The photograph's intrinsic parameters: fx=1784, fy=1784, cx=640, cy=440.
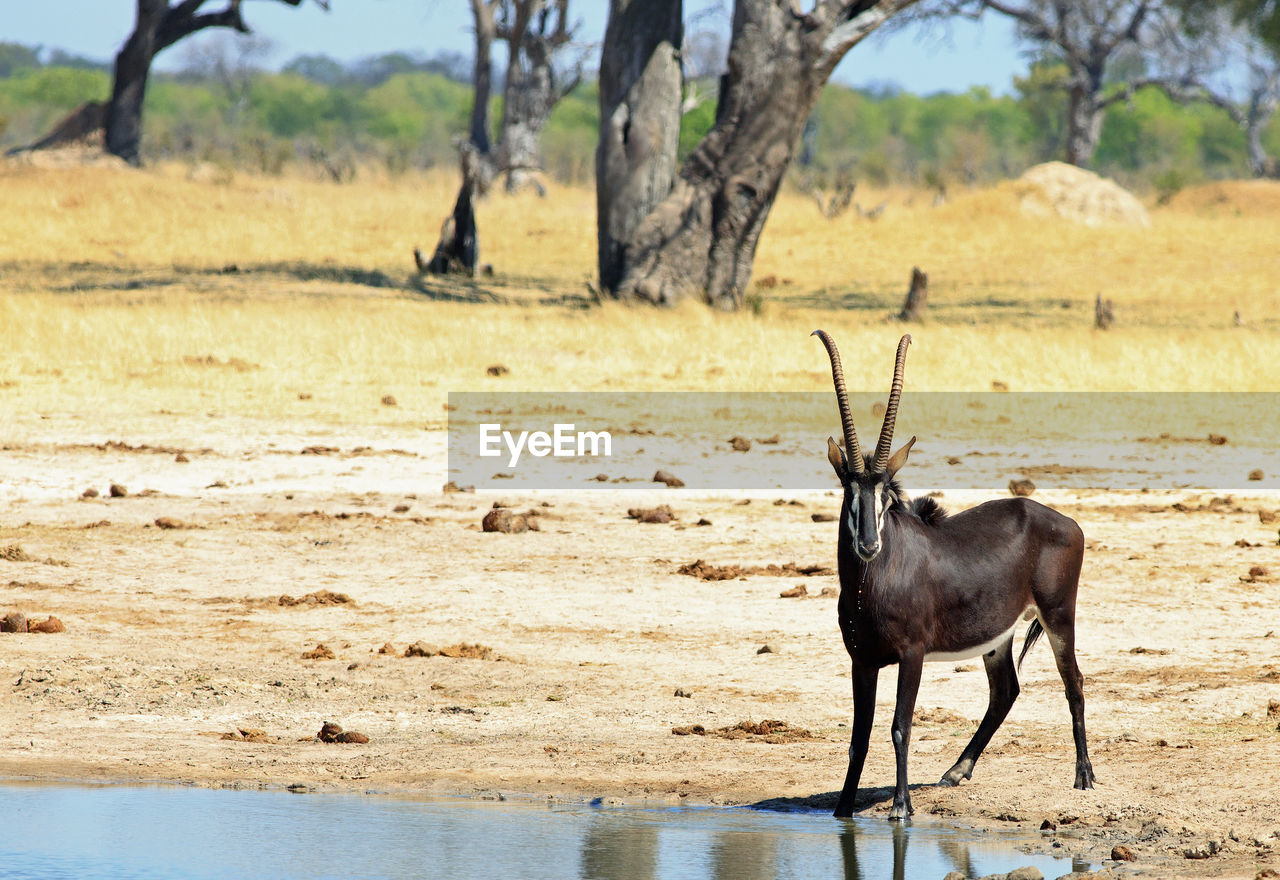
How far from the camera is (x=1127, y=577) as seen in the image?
995 centimetres

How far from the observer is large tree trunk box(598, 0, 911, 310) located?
23.2m

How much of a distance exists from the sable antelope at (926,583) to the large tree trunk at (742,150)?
1721 cm

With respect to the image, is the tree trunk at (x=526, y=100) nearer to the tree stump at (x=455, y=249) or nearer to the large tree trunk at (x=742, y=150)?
the tree stump at (x=455, y=249)

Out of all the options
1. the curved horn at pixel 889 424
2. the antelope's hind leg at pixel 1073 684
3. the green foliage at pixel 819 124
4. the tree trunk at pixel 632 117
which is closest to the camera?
the curved horn at pixel 889 424

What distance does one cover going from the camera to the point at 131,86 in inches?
1475

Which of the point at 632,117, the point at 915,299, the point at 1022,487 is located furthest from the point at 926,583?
the point at 632,117

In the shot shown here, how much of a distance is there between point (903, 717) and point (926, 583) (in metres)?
0.43

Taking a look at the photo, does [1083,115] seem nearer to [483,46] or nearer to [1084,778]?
[483,46]

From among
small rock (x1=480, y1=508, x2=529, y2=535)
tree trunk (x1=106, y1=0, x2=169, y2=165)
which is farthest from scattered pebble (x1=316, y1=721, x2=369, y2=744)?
tree trunk (x1=106, y1=0, x2=169, y2=165)

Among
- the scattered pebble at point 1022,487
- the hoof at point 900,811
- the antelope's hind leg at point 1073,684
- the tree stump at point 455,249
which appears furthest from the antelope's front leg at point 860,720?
the tree stump at point 455,249

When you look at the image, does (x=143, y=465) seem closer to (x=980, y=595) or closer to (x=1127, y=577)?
(x=1127, y=577)

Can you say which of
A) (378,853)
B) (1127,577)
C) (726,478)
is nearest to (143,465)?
(726,478)

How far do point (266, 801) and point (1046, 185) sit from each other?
31897 millimetres

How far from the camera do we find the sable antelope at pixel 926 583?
5.52m
